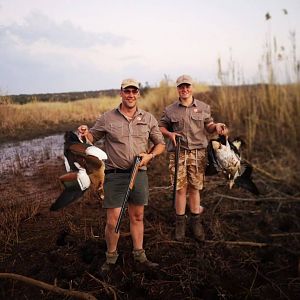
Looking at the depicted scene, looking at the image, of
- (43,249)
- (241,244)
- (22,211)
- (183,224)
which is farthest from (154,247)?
(22,211)

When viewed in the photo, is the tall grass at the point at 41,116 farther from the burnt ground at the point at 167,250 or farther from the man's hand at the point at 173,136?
the man's hand at the point at 173,136

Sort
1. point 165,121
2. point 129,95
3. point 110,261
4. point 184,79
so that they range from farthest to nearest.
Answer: point 165,121 < point 184,79 < point 110,261 < point 129,95

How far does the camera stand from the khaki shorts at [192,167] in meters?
3.71

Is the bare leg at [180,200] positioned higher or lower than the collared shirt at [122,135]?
lower

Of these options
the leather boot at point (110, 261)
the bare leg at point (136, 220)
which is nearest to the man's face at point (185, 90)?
the bare leg at point (136, 220)

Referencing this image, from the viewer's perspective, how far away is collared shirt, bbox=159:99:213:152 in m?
3.64

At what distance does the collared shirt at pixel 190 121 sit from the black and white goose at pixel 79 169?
1.10 metres

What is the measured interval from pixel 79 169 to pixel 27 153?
273 inches

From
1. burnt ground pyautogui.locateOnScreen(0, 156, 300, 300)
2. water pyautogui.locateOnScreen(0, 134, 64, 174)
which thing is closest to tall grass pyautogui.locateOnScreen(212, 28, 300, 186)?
burnt ground pyautogui.locateOnScreen(0, 156, 300, 300)

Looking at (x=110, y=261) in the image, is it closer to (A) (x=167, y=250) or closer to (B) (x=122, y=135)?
(A) (x=167, y=250)

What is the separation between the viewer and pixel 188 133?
12.0ft

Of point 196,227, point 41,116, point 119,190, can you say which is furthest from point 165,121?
point 41,116

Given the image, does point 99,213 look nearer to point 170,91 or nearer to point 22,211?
point 22,211

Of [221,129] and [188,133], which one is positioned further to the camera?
[188,133]
